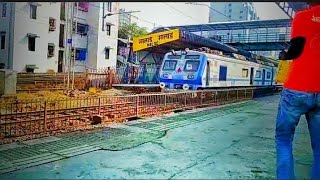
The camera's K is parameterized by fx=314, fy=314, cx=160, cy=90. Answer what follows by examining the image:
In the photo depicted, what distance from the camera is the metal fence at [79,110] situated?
526 centimetres

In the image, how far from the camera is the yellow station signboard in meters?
11.6

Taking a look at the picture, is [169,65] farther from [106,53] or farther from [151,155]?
[151,155]

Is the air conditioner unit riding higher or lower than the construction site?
higher

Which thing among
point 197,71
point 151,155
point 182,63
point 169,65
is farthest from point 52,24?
point 151,155

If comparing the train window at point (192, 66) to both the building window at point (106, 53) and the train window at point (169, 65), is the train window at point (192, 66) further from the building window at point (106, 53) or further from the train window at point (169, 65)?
the building window at point (106, 53)

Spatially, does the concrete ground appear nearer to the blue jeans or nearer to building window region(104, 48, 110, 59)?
the blue jeans

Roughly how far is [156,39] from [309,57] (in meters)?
9.44

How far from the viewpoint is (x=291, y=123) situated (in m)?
2.62

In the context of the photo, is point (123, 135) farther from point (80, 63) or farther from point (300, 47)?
point (80, 63)

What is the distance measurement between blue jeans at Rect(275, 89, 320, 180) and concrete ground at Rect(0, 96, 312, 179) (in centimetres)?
56

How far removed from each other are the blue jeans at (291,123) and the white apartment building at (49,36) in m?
3.67

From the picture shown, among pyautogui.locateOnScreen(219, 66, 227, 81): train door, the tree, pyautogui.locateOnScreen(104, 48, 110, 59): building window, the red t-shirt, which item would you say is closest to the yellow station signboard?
pyautogui.locateOnScreen(104, 48, 110, 59): building window

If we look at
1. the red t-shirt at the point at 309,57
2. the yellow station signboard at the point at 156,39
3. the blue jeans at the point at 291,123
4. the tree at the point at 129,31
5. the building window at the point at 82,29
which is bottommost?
the blue jeans at the point at 291,123

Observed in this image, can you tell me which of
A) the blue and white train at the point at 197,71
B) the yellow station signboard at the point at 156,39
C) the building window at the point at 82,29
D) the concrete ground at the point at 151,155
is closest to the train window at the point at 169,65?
the blue and white train at the point at 197,71
